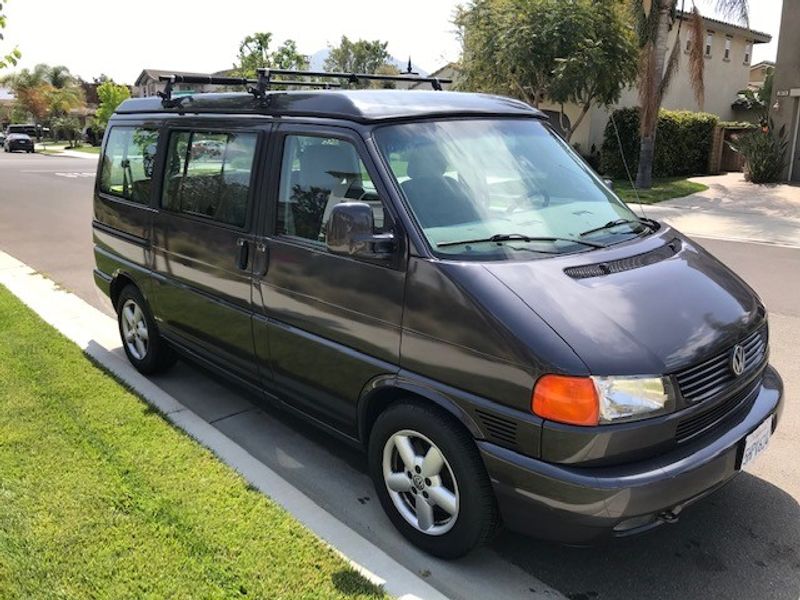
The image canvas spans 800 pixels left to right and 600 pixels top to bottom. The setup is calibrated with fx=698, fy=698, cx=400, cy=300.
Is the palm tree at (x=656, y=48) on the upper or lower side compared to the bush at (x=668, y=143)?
upper

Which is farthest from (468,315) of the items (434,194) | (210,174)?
(210,174)

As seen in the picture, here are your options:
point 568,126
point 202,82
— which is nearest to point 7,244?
point 202,82

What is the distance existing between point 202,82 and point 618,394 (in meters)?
3.65

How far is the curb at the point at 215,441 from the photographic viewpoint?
117 inches

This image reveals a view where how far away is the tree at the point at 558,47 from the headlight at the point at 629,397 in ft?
60.5

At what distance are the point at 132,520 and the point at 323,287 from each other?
55.0 inches

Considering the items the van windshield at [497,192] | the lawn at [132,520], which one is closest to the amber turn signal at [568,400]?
the van windshield at [497,192]

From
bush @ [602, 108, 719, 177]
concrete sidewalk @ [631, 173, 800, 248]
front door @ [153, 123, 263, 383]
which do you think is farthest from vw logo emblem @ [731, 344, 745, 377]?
bush @ [602, 108, 719, 177]

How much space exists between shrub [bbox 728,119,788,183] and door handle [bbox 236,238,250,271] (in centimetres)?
2086

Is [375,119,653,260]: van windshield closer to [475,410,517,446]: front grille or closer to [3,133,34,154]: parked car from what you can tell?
[475,410,517,446]: front grille

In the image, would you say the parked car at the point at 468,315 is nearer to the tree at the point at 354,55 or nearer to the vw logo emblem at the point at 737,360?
the vw logo emblem at the point at 737,360

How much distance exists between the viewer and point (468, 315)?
8.98ft

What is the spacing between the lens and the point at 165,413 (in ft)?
14.9

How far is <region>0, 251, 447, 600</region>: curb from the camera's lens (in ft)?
9.72
